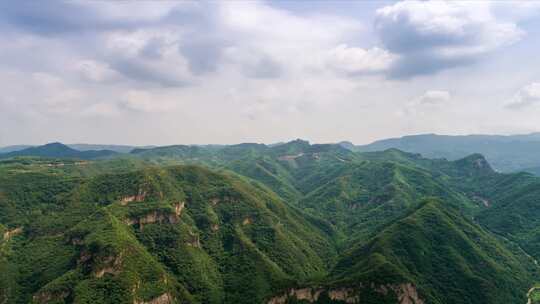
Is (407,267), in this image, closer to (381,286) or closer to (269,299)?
(381,286)

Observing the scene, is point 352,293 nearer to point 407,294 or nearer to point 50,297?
point 407,294

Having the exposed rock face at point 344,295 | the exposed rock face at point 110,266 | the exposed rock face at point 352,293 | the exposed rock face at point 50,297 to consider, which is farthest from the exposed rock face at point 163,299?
the exposed rock face at point 344,295

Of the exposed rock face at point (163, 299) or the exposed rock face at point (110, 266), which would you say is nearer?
the exposed rock face at point (163, 299)

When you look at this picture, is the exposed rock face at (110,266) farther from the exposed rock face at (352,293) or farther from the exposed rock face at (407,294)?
the exposed rock face at (407,294)

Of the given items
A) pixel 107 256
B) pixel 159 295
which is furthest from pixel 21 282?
pixel 159 295

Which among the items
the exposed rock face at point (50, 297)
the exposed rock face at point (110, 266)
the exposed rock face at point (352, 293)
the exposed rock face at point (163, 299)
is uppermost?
the exposed rock face at point (110, 266)

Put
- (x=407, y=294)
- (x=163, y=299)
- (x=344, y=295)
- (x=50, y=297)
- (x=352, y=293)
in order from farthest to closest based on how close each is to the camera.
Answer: (x=163, y=299)
(x=50, y=297)
(x=344, y=295)
(x=407, y=294)
(x=352, y=293)

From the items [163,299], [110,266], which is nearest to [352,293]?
[163,299]

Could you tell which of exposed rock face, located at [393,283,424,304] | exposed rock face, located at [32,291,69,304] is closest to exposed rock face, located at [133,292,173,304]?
exposed rock face, located at [32,291,69,304]

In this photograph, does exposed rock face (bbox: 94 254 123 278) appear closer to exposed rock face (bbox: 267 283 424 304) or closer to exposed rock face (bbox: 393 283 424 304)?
exposed rock face (bbox: 267 283 424 304)
